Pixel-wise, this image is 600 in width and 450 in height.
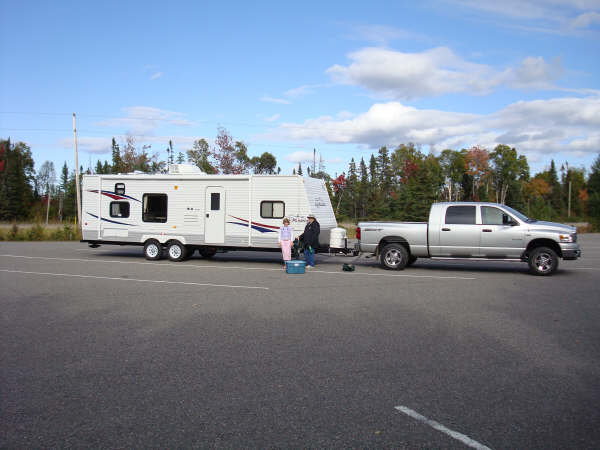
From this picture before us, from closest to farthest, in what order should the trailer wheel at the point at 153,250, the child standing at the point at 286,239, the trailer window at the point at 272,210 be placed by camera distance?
the child standing at the point at 286,239 < the trailer window at the point at 272,210 < the trailer wheel at the point at 153,250

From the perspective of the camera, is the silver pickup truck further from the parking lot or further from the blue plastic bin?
the parking lot

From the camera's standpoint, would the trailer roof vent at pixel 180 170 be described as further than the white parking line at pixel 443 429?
Yes

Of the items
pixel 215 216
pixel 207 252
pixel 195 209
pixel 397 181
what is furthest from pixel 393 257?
pixel 397 181

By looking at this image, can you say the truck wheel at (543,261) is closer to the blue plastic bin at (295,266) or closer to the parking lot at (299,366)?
the parking lot at (299,366)

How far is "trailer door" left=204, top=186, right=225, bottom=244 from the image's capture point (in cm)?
1755

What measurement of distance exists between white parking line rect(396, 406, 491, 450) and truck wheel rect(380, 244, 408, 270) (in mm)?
11428

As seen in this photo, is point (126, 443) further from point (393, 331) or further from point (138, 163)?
point (138, 163)

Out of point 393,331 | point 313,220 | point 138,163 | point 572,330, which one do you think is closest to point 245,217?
point 313,220

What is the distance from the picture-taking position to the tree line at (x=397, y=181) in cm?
5628

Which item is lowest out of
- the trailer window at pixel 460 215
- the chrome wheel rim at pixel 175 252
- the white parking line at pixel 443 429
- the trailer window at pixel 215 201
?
the white parking line at pixel 443 429

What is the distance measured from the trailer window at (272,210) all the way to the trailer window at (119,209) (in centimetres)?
506

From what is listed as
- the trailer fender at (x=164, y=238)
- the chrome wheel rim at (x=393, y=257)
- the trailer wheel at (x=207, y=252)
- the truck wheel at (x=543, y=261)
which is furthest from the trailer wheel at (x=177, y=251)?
the truck wheel at (x=543, y=261)

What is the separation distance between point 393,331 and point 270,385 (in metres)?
2.95

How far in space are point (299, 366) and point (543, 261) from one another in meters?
11.2
